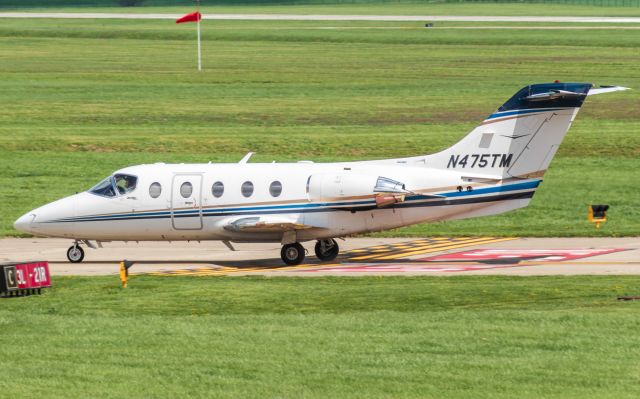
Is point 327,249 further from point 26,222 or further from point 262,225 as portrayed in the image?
point 26,222

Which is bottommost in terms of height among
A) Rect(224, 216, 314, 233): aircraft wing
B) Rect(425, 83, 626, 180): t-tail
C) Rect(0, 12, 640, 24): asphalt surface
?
Rect(224, 216, 314, 233): aircraft wing

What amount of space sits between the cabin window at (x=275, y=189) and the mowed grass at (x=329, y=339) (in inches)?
174

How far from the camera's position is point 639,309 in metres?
24.3

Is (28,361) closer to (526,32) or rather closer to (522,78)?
(522,78)

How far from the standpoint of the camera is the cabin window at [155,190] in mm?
33844

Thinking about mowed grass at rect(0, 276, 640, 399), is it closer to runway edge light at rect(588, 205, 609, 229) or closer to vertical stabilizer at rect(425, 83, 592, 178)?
vertical stabilizer at rect(425, 83, 592, 178)

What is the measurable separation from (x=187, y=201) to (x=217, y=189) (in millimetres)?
866

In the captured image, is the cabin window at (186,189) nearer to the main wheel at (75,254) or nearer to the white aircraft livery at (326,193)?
the white aircraft livery at (326,193)

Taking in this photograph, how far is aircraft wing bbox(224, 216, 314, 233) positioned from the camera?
32625 mm

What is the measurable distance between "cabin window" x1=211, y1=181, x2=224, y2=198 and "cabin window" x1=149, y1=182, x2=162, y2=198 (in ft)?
4.85

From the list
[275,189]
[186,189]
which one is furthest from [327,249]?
[186,189]

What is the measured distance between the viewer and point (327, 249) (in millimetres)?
34125

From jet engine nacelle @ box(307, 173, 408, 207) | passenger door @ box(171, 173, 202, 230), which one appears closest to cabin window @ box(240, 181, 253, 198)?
passenger door @ box(171, 173, 202, 230)

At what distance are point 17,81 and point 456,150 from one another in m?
45.7
